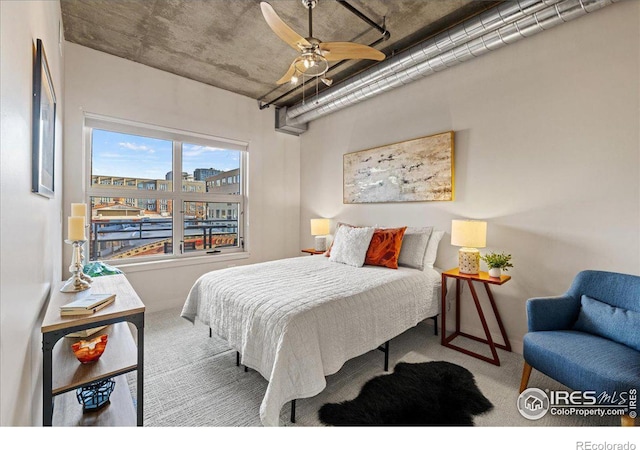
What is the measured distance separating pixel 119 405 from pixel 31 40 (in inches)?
78.3

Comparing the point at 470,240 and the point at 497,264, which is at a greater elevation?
the point at 470,240

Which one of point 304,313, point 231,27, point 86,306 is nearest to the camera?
point 86,306

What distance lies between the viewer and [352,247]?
121 inches

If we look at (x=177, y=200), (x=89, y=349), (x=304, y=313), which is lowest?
(x=89, y=349)

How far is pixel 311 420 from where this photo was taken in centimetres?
167

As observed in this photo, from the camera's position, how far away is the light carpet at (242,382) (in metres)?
1.68

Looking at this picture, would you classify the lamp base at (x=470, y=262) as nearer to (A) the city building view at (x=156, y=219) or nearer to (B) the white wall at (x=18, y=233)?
(B) the white wall at (x=18, y=233)

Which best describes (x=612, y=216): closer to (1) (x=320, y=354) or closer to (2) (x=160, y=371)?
(1) (x=320, y=354)

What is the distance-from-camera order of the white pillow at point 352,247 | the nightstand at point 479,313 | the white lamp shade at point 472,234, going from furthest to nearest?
the white pillow at point 352,247 → the white lamp shade at point 472,234 → the nightstand at point 479,313

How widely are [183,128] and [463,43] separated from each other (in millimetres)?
3444

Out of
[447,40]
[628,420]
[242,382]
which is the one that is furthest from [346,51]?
[628,420]

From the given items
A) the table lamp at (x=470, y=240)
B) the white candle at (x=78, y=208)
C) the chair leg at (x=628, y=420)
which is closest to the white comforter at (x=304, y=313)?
the table lamp at (x=470, y=240)

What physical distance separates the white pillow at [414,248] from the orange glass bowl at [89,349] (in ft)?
8.39

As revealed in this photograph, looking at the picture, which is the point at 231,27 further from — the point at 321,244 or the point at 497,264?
the point at 497,264
